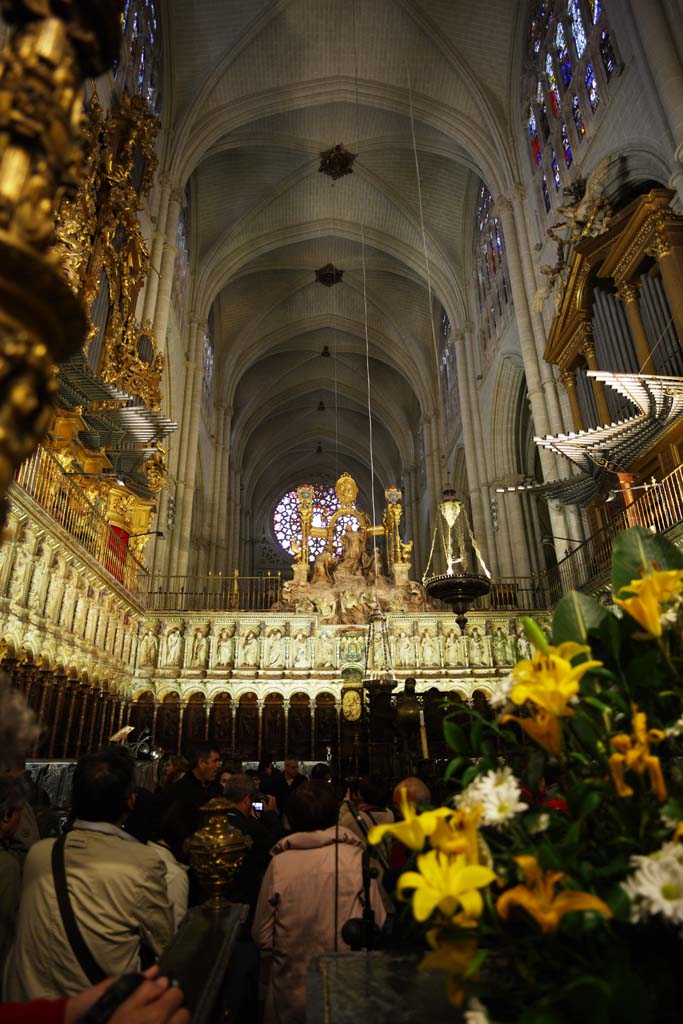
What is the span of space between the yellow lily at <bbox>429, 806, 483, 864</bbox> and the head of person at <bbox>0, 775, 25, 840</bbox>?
1992 millimetres

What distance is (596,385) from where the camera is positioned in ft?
35.7

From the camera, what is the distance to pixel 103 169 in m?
9.66

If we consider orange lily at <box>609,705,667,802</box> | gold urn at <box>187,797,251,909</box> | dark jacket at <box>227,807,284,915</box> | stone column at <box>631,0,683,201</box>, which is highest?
stone column at <box>631,0,683,201</box>

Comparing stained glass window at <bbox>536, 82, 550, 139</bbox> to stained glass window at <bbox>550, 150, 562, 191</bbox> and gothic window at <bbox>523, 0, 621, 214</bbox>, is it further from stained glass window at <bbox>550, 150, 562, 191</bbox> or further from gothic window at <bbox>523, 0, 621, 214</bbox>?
stained glass window at <bbox>550, 150, 562, 191</bbox>

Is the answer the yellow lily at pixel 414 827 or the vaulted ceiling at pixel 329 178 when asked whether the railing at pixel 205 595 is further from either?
the yellow lily at pixel 414 827

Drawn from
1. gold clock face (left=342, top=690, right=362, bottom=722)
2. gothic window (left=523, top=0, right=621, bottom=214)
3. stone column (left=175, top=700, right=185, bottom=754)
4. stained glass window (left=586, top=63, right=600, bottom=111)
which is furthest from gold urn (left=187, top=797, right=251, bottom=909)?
stained glass window (left=586, top=63, right=600, bottom=111)

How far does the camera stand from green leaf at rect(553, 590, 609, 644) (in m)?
1.19

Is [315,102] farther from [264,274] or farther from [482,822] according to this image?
[482,822]

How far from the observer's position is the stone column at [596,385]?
10406mm

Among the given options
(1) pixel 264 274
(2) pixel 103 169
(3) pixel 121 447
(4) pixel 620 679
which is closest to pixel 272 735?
(3) pixel 121 447

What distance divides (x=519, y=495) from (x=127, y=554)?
10.6 metres

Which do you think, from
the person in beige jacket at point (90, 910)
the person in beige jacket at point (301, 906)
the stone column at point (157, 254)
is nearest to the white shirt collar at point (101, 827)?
the person in beige jacket at point (90, 910)

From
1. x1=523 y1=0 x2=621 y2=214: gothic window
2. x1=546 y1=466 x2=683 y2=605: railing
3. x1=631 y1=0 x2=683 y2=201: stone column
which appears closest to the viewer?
x1=546 y1=466 x2=683 y2=605: railing

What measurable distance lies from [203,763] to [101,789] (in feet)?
5.35
